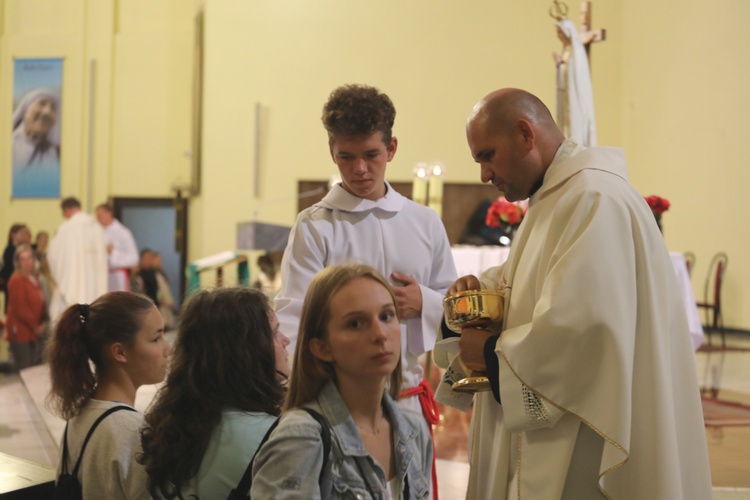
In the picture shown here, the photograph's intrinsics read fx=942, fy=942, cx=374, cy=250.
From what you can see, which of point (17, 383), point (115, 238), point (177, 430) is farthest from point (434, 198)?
point (115, 238)

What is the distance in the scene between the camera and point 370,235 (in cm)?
290

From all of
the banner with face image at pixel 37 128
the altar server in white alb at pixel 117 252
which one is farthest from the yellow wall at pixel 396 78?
the banner with face image at pixel 37 128

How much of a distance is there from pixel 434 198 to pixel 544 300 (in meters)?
5.85

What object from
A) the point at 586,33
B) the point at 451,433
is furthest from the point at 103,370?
the point at 586,33

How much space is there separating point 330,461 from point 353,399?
0.53 feet

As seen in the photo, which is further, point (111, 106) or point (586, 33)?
point (111, 106)

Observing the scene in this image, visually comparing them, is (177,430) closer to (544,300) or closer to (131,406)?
(131,406)

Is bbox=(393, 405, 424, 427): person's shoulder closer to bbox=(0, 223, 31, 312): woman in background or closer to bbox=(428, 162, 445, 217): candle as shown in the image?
bbox=(428, 162, 445, 217): candle

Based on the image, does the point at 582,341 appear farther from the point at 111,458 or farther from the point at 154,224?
the point at 154,224

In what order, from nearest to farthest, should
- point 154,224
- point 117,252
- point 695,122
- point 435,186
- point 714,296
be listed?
point 435,186 → point 714,296 → point 695,122 → point 117,252 → point 154,224

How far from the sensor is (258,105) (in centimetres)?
1598

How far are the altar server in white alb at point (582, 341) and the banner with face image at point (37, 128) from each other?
54.2 ft

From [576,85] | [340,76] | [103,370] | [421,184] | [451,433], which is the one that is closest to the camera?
[103,370]

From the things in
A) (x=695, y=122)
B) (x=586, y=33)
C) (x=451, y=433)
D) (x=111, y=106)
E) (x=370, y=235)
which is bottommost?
(x=451, y=433)
